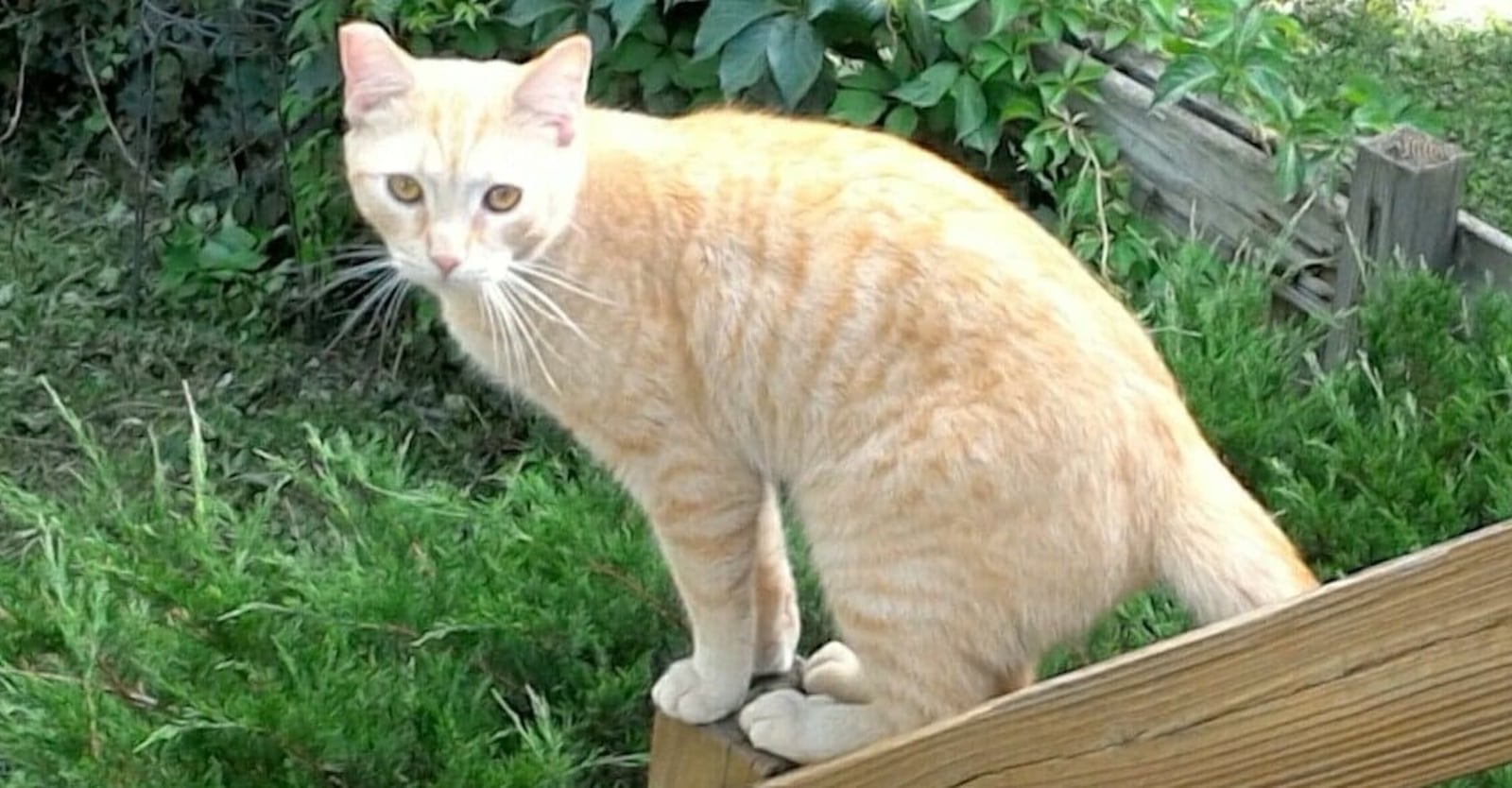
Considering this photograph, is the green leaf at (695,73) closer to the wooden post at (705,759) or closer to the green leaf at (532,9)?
the green leaf at (532,9)

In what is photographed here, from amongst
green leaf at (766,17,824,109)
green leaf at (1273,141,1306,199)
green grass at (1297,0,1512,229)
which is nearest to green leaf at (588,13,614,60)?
green leaf at (766,17,824,109)

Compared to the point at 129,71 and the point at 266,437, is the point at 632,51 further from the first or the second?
the point at 129,71

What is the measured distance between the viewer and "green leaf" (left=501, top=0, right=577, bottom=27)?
13.1ft

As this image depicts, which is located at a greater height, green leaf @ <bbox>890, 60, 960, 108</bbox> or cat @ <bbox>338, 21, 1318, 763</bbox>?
cat @ <bbox>338, 21, 1318, 763</bbox>

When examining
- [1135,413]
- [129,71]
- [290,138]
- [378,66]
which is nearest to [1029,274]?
[1135,413]

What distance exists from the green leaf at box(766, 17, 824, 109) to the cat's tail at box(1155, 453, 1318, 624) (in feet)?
5.97

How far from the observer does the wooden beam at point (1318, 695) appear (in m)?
1.27

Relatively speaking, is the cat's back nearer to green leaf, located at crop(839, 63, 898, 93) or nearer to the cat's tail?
the cat's tail

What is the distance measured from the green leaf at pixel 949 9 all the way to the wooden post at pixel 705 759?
1.81 m

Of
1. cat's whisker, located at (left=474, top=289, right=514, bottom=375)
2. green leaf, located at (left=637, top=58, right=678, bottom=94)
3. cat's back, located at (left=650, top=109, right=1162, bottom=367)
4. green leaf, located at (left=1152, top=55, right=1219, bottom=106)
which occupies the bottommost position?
green leaf, located at (left=637, top=58, right=678, bottom=94)

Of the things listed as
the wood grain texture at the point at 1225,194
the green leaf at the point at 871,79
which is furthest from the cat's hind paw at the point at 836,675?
the green leaf at the point at 871,79

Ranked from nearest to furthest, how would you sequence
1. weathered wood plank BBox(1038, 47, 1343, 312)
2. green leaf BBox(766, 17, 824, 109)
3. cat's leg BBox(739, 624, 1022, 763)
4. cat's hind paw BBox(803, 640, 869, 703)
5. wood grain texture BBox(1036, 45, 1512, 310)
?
cat's leg BBox(739, 624, 1022, 763), cat's hind paw BBox(803, 640, 869, 703), wood grain texture BBox(1036, 45, 1512, 310), weathered wood plank BBox(1038, 47, 1343, 312), green leaf BBox(766, 17, 824, 109)

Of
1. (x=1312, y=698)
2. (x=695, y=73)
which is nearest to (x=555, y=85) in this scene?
(x=1312, y=698)

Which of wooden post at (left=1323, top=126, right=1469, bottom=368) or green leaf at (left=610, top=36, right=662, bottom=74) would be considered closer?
wooden post at (left=1323, top=126, right=1469, bottom=368)
